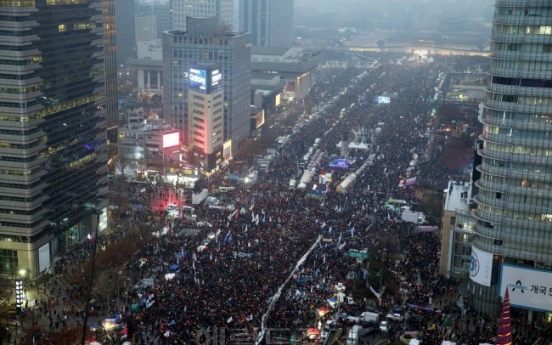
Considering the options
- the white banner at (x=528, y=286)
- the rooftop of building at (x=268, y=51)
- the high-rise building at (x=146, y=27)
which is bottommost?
the white banner at (x=528, y=286)

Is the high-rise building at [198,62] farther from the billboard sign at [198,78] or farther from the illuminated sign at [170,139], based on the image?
the billboard sign at [198,78]

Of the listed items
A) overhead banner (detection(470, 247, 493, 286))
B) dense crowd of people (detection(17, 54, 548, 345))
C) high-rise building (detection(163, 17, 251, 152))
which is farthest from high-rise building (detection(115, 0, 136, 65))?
overhead banner (detection(470, 247, 493, 286))

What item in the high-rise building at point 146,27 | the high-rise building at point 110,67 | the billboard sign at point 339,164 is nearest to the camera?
the billboard sign at point 339,164

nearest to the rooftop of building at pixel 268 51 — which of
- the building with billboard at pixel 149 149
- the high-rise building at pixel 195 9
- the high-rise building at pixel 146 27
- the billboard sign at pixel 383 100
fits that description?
the high-rise building at pixel 195 9

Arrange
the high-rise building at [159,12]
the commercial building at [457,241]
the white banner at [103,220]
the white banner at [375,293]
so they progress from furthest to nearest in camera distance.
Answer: the high-rise building at [159,12] < the white banner at [103,220] < the commercial building at [457,241] < the white banner at [375,293]

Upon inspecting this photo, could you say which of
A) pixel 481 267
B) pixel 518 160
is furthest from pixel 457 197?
pixel 518 160

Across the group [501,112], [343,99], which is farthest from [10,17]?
[343,99]

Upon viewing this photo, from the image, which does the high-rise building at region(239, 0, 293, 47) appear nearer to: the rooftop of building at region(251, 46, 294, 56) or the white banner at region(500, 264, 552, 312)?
the rooftop of building at region(251, 46, 294, 56)

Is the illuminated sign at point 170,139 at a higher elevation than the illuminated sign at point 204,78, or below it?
below

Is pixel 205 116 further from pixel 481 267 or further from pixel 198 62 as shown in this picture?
pixel 481 267
